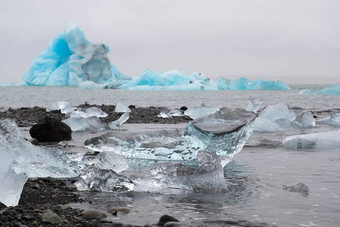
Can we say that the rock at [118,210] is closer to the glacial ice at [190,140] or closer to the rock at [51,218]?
the rock at [51,218]

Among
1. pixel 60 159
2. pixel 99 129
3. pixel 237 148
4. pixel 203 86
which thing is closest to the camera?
pixel 60 159

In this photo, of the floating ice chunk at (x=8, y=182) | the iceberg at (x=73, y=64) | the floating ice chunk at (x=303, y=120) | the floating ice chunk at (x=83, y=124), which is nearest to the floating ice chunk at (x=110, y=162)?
the floating ice chunk at (x=8, y=182)

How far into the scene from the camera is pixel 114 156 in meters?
4.01

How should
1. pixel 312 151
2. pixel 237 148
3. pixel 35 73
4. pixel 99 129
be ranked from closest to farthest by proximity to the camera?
pixel 237 148, pixel 312 151, pixel 99 129, pixel 35 73

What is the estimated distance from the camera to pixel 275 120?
A: 8883 millimetres

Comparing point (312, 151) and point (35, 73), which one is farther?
point (35, 73)

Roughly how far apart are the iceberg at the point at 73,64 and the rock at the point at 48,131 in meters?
32.0

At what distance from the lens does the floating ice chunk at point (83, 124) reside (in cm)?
786

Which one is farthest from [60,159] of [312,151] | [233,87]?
[233,87]

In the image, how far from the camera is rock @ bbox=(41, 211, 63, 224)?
7.82 ft

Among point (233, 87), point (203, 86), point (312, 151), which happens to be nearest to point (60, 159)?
point (312, 151)

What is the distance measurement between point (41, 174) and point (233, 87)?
39.9 meters

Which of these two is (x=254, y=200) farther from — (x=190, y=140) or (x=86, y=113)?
(x=86, y=113)

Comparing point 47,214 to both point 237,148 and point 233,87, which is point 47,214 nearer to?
point 237,148
